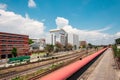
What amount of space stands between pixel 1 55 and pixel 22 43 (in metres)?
16.3

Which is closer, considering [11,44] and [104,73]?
[104,73]

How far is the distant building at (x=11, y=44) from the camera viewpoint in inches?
2532

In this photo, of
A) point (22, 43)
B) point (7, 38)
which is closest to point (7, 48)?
point (7, 38)

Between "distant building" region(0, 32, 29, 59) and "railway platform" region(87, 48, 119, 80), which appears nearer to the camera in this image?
"railway platform" region(87, 48, 119, 80)

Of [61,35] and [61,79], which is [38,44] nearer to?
[61,35]

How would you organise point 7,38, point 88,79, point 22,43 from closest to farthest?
point 88,79, point 7,38, point 22,43

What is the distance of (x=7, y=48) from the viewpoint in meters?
66.9

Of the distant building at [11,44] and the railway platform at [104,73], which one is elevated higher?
the distant building at [11,44]

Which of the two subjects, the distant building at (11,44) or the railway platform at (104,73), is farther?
the distant building at (11,44)

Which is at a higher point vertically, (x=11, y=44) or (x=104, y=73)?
(x=11, y=44)

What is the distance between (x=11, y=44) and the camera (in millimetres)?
69812

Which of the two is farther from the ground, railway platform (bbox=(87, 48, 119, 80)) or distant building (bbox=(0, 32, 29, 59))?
distant building (bbox=(0, 32, 29, 59))

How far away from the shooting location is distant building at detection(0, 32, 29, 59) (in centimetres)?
6431

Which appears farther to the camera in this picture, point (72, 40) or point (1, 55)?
point (72, 40)
